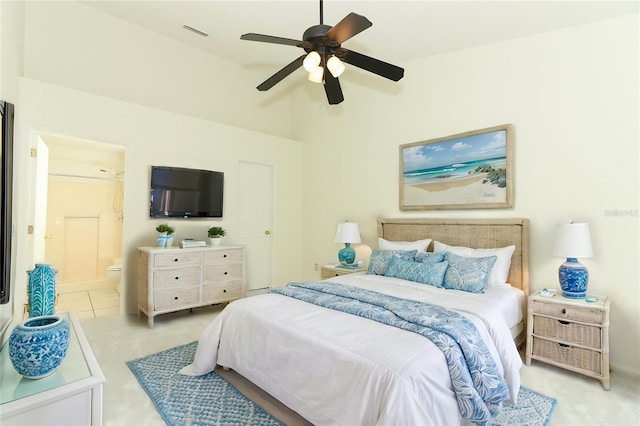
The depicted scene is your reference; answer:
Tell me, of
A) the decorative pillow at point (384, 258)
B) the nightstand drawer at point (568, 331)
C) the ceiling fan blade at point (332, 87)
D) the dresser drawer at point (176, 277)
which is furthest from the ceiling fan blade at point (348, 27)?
the dresser drawer at point (176, 277)

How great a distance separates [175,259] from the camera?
3.77 meters

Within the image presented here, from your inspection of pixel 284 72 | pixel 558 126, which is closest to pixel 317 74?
pixel 284 72

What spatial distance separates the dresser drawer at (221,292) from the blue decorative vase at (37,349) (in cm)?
267

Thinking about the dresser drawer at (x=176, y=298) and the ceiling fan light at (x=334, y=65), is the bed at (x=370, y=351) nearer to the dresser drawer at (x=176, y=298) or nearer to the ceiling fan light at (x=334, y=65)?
the dresser drawer at (x=176, y=298)

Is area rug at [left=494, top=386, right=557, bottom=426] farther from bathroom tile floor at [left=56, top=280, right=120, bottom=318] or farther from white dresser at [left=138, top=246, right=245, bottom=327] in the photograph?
bathroom tile floor at [left=56, top=280, right=120, bottom=318]

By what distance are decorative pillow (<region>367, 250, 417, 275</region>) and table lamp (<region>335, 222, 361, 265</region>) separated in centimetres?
72

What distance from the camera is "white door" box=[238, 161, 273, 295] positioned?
199 inches

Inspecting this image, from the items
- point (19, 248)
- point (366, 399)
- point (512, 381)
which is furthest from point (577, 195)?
point (19, 248)

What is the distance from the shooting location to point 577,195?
294cm

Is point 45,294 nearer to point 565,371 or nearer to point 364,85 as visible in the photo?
point 565,371

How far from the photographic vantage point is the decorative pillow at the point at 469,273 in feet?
9.30

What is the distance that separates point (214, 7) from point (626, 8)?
374 cm

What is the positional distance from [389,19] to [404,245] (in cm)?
241

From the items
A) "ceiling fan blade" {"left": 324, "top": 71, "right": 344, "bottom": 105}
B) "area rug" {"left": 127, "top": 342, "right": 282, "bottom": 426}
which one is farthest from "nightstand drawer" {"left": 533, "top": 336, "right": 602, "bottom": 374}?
"ceiling fan blade" {"left": 324, "top": 71, "right": 344, "bottom": 105}
